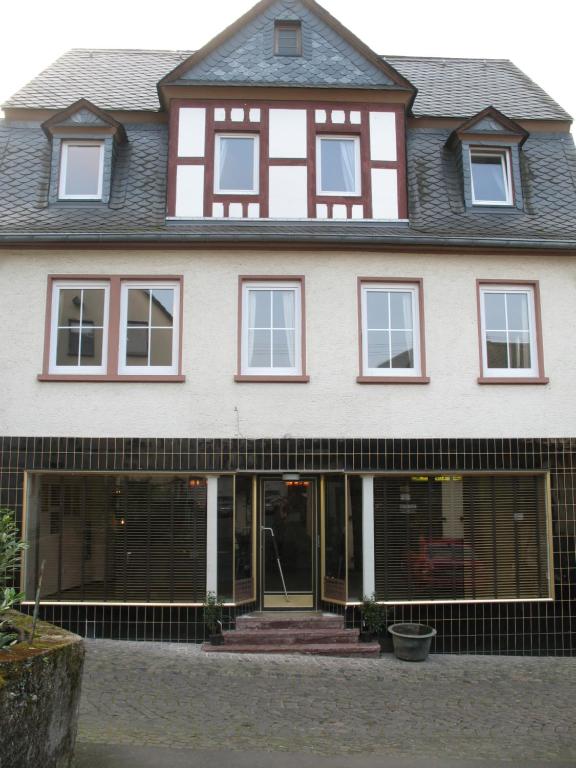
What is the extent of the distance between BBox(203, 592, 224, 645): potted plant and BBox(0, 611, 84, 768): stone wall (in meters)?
5.35

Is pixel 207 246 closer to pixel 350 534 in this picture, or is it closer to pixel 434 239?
pixel 434 239

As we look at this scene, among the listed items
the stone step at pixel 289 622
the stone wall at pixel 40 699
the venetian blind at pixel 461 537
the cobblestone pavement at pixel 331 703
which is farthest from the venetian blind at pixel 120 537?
the stone wall at pixel 40 699

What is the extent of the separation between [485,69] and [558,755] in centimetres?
1362

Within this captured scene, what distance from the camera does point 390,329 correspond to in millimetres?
11836

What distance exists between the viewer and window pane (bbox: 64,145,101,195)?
41.1 ft

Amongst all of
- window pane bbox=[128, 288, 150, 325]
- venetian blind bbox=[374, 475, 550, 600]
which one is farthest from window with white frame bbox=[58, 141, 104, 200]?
venetian blind bbox=[374, 475, 550, 600]

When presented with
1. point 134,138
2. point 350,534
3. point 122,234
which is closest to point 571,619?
point 350,534

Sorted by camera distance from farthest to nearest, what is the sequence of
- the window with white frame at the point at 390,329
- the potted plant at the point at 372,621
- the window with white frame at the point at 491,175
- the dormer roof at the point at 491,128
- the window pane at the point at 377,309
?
the window with white frame at the point at 491,175, the dormer roof at the point at 491,128, the window pane at the point at 377,309, the window with white frame at the point at 390,329, the potted plant at the point at 372,621

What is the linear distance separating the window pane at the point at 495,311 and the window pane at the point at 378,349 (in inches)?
67.0

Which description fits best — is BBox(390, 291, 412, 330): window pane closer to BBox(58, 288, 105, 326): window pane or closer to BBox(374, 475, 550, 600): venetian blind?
BBox(374, 475, 550, 600): venetian blind

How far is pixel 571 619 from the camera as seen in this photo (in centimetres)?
1131

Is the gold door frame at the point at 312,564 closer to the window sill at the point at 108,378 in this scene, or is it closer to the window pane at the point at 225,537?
the window pane at the point at 225,537

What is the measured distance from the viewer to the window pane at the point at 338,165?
40.5 ft

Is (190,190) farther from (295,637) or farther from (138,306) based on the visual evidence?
(295,637)
